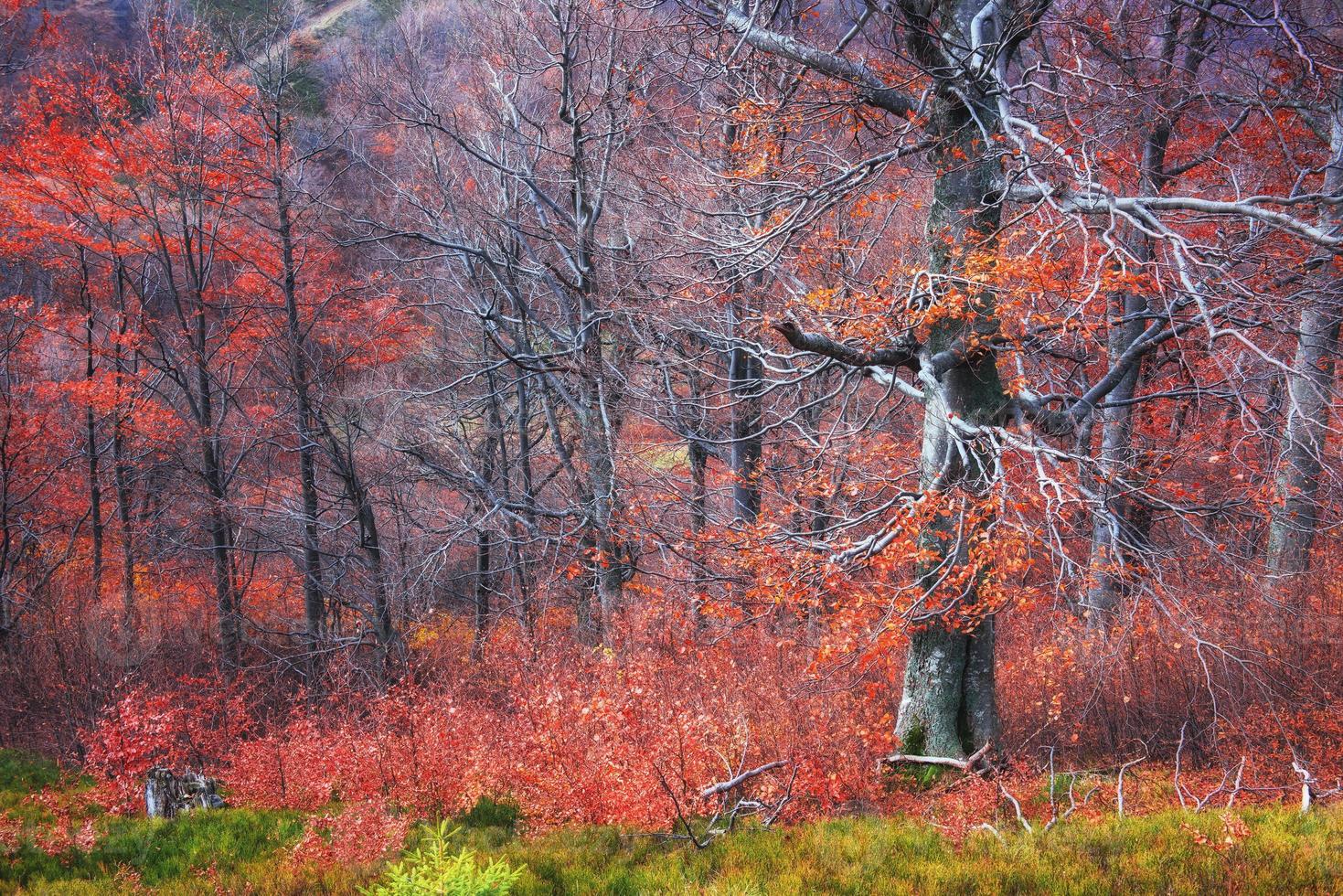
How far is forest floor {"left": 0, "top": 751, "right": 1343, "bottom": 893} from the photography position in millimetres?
4367

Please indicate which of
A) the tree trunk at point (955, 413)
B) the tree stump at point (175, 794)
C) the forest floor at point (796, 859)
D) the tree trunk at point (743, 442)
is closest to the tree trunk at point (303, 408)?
the tree stump at point (175, 794)

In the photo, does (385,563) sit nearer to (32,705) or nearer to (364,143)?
(32,705)

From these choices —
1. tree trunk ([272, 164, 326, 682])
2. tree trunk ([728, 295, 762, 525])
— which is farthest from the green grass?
tree trunk ([272, 164, 326, 682])

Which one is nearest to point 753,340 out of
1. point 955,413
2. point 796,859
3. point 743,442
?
point 743,442

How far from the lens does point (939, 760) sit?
710cm

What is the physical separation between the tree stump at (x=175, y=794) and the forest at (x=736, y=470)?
0.04m

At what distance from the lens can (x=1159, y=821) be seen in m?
5.18

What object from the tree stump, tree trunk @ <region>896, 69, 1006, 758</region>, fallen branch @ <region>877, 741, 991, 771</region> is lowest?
fallen branch @ <region>877, 741, 991, 771</region>

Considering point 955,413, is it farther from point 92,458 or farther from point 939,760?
point 92,458

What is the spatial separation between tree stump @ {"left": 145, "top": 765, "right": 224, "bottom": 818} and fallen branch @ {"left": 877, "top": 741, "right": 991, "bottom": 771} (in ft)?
19.7

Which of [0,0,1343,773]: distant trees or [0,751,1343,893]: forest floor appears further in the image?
[0,0,1343,773]: distant trees

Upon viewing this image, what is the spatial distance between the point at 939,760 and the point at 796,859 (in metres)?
2.71

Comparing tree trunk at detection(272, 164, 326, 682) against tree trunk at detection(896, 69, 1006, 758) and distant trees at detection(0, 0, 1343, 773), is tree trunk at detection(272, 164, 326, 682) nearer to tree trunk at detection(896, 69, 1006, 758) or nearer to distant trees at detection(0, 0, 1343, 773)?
distant trees at detection(0, 0, 1343, 773)

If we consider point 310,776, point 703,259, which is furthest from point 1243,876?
point 703,259
